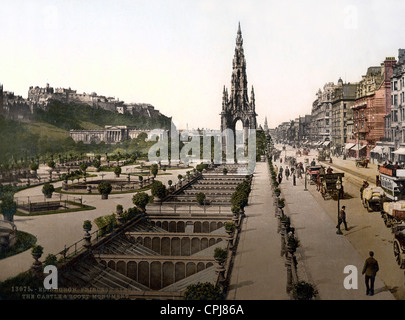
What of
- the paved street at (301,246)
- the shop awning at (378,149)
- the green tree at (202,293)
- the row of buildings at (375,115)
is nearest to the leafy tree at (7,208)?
the paved street at (301,246)

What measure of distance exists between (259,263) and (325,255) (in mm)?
3450

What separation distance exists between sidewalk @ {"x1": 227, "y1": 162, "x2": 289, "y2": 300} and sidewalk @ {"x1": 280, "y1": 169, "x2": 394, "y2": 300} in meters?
1.29

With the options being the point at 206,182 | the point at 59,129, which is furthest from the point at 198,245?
the point at 206,182

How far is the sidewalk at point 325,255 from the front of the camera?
1359 centimetres

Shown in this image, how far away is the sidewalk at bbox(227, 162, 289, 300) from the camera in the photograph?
14.1 meters

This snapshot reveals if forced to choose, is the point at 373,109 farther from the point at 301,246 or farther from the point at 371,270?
the point at 371,270

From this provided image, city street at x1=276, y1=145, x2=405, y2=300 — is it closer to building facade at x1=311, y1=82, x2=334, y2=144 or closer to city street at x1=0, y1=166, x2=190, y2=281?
city street at x1=0, y1=166, x2=190, y2=281

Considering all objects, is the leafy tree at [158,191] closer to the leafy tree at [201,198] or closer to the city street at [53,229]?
the city street at [53,229]

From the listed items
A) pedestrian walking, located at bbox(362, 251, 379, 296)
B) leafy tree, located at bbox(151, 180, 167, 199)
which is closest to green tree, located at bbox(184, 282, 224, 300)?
pedestrian walking, located at bbox(362, 251, 379, 296)

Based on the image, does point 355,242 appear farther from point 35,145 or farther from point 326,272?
point 35,145

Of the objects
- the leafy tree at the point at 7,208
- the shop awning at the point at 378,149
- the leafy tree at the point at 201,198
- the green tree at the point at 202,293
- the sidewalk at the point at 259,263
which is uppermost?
the shop awning at the point at 378,149

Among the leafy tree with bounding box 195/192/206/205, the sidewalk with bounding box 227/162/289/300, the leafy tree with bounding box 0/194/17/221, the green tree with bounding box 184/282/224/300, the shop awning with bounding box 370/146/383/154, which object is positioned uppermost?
the shop awning with bounding box 370/146/383/154

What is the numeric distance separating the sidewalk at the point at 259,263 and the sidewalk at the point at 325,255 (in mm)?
1287
